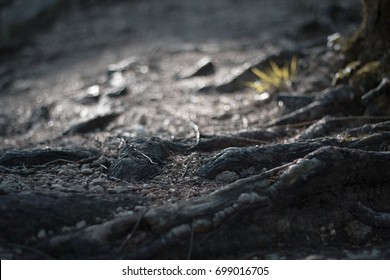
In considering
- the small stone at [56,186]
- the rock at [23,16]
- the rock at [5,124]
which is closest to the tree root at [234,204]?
the small stone at [56,186]

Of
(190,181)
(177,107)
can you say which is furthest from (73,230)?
(177,107)

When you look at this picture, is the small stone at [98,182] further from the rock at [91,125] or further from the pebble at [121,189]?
the rock at [91,125]

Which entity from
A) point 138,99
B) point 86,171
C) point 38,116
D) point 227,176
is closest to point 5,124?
point 38,116

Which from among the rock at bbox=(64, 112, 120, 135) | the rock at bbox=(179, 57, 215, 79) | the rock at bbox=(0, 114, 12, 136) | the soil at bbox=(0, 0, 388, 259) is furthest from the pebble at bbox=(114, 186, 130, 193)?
the rock at bbox=(179, 57, 215, 79)

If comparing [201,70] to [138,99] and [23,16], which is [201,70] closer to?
[138,99]

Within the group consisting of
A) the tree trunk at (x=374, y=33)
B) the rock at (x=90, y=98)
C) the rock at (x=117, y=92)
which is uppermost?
the tree trunk at (x=374, y=33)

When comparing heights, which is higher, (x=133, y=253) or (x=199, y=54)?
(x=133, y=253)

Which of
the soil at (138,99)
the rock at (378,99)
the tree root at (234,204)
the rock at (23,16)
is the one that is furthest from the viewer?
the rock at (23,16)
